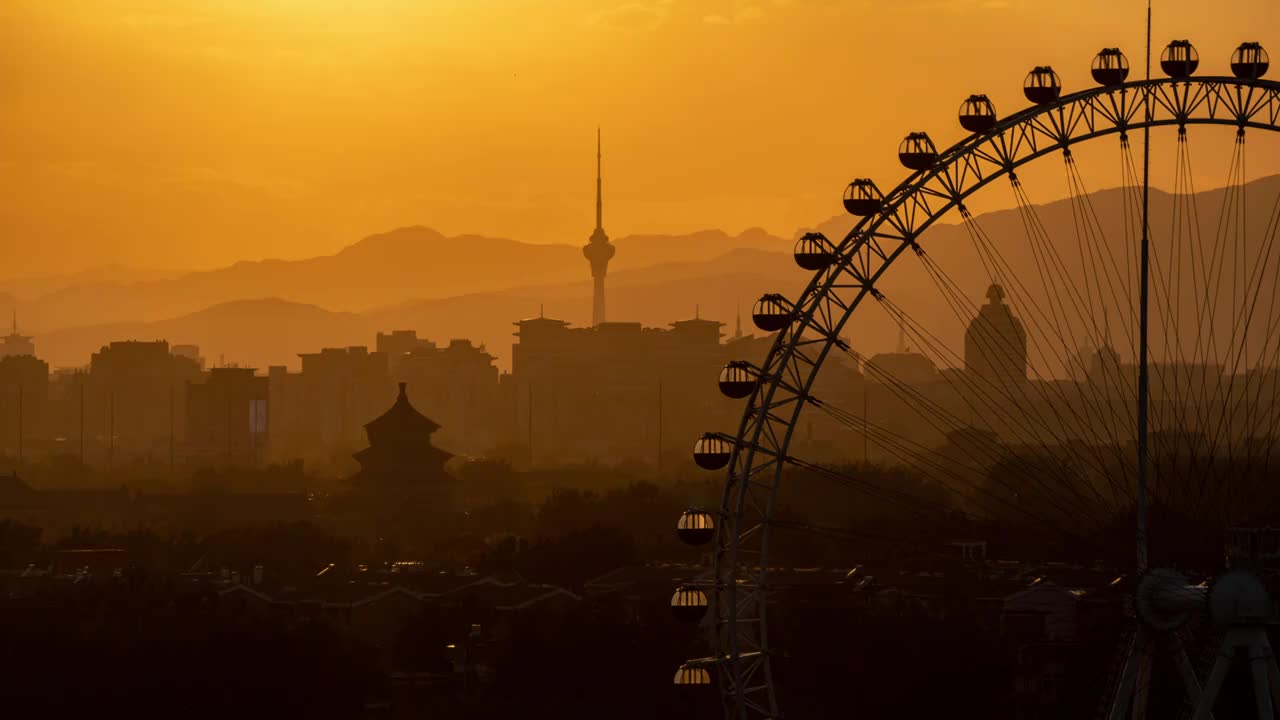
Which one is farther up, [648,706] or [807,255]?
[807,255]

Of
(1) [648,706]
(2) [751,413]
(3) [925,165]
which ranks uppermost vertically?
(3) [925,165]

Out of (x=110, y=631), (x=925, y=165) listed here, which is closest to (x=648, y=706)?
(x=110, y=631)

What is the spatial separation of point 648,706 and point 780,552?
5133cm

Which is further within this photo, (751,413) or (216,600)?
(216,600)

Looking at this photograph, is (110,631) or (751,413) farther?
(110,631)

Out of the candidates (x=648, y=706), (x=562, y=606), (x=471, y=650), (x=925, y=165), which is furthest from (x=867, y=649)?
(x=925, y=165)

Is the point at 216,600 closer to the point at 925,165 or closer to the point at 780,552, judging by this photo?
the point at 780,552

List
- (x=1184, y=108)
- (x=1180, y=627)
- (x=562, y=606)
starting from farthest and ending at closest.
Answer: (x=562, y=606), (x=1184, y=108), (x=1180, y=627)

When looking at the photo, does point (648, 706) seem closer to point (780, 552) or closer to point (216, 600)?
point (216, 600)

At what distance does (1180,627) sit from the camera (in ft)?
181

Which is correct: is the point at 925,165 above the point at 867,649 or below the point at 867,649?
above

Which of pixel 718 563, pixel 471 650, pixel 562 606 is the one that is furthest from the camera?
pixel 562 606

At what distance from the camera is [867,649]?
3952 inches

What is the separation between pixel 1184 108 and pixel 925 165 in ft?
19.9
